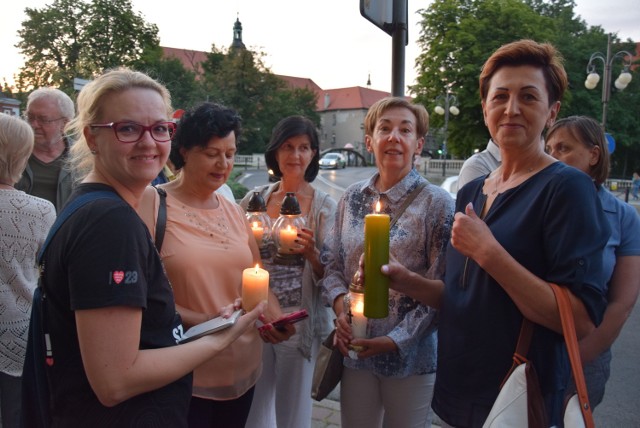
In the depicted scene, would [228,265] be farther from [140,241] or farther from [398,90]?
[398,90]

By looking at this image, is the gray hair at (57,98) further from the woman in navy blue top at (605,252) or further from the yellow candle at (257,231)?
the woman in navy blue top at (605,252)

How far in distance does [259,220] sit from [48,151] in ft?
7.68

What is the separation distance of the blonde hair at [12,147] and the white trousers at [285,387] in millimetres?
1885

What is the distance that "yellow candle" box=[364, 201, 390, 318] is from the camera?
5.96ft

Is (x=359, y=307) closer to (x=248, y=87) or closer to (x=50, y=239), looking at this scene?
(x=50, y=239)

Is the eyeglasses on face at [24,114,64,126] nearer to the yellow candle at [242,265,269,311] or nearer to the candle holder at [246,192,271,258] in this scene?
the candle holder at [246,192,271,258]

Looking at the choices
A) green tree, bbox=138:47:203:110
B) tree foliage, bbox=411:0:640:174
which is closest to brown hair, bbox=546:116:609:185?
tree foliage, bbox=411:0:640:174

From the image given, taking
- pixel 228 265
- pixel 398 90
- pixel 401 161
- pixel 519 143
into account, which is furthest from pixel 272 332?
pixel 398 90

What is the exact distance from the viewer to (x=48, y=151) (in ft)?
12.8

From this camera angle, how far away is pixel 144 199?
7.52 ft

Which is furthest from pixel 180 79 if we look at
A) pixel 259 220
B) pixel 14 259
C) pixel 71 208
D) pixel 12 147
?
pixel 71 208

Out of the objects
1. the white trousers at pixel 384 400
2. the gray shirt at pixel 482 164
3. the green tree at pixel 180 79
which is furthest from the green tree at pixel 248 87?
the white trousers at pixel 384 400

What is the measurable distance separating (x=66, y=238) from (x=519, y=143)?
5.52ft

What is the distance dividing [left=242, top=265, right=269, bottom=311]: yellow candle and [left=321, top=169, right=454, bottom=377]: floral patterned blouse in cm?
71
